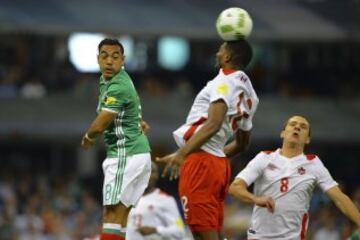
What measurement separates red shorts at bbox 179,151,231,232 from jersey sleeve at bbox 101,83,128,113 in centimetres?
80

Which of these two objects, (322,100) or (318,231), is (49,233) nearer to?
(318,231)

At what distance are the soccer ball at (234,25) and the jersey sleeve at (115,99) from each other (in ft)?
3.42

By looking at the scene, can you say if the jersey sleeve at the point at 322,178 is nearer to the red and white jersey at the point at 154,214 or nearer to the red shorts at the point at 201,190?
the red shorts at the point at 201,190

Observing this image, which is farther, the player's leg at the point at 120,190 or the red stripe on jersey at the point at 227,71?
the player's leg at the point at 120,190

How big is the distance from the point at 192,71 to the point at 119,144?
20567mm

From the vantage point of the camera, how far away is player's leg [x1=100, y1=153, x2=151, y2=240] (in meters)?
13.3

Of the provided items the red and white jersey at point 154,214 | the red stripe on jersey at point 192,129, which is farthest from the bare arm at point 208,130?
the red and white jersey at point 154,214

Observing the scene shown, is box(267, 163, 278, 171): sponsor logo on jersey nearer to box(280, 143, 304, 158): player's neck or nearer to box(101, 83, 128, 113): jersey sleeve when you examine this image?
box(280, 143, 304, 158): player's neck

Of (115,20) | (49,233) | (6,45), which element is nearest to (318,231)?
(49,233)

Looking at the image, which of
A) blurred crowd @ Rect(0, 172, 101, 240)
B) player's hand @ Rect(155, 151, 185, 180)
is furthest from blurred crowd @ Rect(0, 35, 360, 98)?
player's hand @ Rect(155, 151, 185, 180)

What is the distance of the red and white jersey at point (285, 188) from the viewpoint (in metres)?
13.7

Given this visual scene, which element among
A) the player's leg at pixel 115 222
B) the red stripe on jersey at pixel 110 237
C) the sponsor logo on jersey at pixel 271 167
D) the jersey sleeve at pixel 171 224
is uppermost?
the sponsor logo on jersey at pixel 271 167

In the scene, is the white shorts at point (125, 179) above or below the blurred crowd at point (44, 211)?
above

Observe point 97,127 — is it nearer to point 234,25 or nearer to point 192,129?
point 192,129
